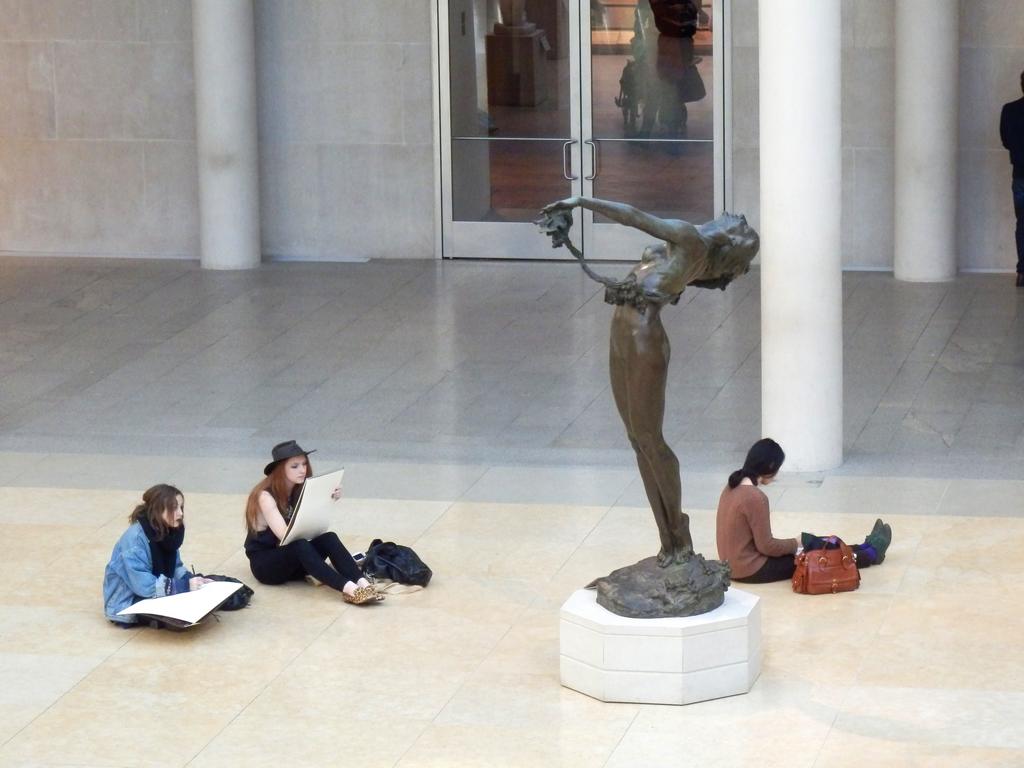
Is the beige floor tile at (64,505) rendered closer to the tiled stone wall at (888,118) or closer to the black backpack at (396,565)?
the black backpack at (396,565)

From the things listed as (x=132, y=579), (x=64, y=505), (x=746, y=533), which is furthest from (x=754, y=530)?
(x=64, y=505)

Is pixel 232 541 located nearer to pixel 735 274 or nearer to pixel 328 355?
pixel 735 274

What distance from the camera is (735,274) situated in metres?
8.08

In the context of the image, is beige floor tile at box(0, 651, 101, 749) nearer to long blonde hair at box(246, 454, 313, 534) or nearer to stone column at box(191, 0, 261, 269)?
long blonde hair at box(246, 454, 313, 534)

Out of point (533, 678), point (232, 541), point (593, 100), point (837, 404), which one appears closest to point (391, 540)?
point (232, 541)

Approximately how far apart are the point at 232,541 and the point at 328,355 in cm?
483

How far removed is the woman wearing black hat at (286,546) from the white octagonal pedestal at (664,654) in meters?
1.72

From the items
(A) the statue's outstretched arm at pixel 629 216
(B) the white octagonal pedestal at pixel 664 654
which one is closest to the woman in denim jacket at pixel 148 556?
(B) the white octagonal pedestal at pixel 664 654

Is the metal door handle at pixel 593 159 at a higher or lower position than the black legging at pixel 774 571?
higher

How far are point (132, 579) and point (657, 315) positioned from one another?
3046 millimetres

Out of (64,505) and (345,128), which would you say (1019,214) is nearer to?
(345,128)

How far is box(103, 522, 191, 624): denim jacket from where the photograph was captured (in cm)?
893

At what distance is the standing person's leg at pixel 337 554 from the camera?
941cm

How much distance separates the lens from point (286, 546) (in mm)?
9500
